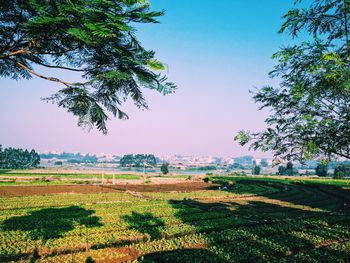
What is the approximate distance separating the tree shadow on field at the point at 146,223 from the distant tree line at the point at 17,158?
125m

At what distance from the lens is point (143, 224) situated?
14.3 m

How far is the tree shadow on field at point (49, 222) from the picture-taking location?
12.0 m

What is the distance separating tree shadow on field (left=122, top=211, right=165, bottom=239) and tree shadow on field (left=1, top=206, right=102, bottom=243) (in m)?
2.01

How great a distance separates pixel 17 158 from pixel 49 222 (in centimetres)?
13263

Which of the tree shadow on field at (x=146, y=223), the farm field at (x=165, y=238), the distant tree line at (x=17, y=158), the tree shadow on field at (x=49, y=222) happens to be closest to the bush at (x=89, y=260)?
the farm field at (x=165, y=238)

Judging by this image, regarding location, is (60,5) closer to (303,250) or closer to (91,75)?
(91,75)

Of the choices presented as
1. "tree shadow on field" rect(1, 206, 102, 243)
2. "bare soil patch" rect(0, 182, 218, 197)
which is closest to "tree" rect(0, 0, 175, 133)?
"tree shadow on field" rect(1, 206, 102, 243)

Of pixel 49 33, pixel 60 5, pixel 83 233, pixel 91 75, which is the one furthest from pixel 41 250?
pixel 60 5

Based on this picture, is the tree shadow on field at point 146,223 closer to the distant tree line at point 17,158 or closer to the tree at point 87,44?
the tree at point 87,44

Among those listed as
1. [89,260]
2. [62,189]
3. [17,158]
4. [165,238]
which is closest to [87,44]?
[89,260]

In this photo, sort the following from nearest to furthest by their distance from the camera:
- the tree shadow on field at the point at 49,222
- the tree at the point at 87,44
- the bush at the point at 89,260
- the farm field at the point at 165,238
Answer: the tree at the point at 87,44 → the bush at the point at 89,260 → the farm field at the point at 165,238 → the tree shadow on field at the point at 49,222

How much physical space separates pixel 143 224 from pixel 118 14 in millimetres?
13154

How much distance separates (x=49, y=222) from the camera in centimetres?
1423

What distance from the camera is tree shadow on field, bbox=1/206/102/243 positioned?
12.0 m
